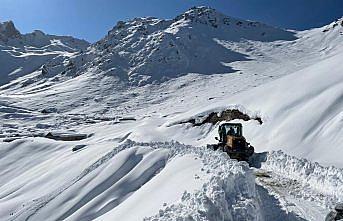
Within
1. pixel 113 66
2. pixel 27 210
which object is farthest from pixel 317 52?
pixel 27 210

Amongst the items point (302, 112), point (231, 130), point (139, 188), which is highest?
point (302, 112)

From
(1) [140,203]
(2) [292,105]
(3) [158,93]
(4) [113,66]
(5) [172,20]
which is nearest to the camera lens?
(1) [140,203]

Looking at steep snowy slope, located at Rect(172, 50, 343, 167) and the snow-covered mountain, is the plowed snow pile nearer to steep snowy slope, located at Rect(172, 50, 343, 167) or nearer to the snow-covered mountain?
the snow-covered mountain

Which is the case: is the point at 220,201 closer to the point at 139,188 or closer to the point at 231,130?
the point at 139,188

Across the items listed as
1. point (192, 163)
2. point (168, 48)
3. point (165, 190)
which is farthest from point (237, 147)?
point (168, 48)

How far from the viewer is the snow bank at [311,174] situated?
16.4 m

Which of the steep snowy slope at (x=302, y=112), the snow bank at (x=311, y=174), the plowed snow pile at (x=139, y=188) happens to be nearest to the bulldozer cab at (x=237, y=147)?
the snow bank at (x=311, y=174)

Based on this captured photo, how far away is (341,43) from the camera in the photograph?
123 metres

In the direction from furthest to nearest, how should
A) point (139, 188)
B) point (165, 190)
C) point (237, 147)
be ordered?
point (237, 147), point (139, 188), point (165, 190)

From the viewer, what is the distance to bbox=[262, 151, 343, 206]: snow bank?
16.4m

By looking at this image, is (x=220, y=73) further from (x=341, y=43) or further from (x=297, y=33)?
(x=297, y=33)

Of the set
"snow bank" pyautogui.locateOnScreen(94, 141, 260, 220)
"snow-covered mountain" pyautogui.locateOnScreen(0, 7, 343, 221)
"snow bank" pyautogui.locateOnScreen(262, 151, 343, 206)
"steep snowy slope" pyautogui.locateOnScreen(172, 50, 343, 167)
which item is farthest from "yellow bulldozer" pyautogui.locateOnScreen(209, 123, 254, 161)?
"snow bank" pyautogui.locateOnScreen(94, 141, 260, 220)

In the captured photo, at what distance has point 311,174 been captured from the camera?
1873cm

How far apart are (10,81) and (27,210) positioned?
173 m
